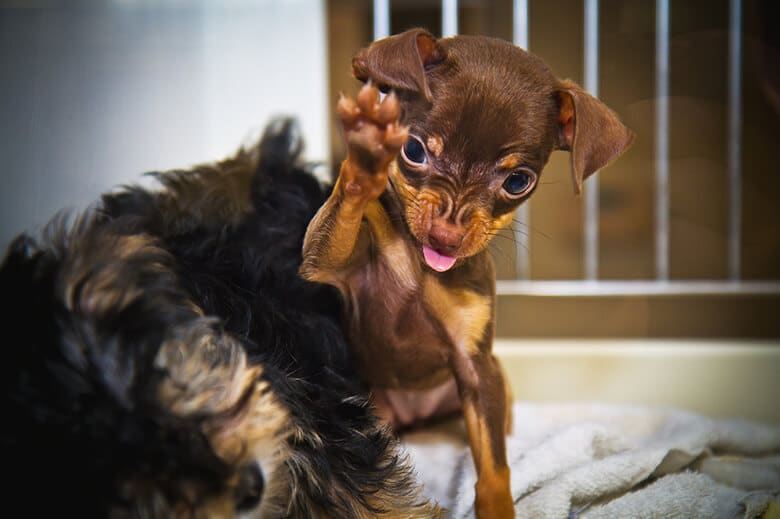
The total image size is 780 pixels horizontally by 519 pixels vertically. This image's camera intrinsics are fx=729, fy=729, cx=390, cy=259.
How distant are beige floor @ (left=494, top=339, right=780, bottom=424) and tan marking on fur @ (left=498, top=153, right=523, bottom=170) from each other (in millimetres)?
769

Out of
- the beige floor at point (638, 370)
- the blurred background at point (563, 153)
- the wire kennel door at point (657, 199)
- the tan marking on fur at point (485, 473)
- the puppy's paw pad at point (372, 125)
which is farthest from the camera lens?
the beige floor at point (638, 370)

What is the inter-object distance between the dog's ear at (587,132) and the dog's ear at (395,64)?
0.65ft

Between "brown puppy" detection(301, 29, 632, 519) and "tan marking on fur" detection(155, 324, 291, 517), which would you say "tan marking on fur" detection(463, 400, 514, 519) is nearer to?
"brown puppy" detection(301, 29, 632, 519)

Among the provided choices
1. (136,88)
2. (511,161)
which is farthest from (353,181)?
(136,88)

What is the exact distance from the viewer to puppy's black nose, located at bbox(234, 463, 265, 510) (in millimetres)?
Answer: 646

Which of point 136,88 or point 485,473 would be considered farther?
point 136,88

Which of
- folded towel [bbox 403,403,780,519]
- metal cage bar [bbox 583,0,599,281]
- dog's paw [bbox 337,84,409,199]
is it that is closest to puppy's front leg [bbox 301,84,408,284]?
dog's paw [bbox 337,84,409,199]

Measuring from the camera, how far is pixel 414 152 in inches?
34.7

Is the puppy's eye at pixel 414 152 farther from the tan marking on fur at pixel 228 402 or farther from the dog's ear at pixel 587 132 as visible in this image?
the tan marking on fur at pixel 228 402

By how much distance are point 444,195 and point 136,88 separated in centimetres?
64

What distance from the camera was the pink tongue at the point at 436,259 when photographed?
2.86 ft

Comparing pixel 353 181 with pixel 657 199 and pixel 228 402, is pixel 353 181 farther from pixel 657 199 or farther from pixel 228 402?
pixel 657 199

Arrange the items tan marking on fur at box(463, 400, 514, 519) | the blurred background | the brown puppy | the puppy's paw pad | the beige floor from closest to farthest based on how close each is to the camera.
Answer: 1. the puppy's paw pad
2. the brown puppy
3. tan marking on fur at box(463, 400, 514, 519)
4. the blurred background
5. the beige floor

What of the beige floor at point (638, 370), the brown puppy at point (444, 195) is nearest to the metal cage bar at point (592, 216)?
the beige floor at point (638, 370)
